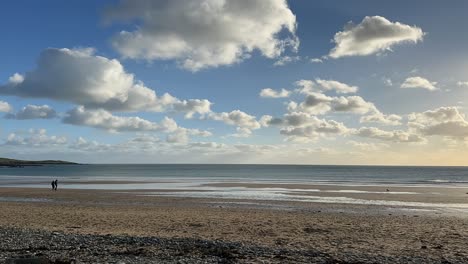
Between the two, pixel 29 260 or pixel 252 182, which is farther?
pixel 252 182

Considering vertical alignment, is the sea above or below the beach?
below

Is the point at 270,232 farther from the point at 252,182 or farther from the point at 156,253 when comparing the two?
the point at 252,182

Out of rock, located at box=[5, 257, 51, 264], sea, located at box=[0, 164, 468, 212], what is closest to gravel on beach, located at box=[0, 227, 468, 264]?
rock, located at box=[5, 257, 51, 264]

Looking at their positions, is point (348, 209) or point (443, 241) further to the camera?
point (348, 209)

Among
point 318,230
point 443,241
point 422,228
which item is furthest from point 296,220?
point 443,241

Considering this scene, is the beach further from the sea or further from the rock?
the sea

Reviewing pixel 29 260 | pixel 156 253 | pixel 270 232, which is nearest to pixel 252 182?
pixel 270 232

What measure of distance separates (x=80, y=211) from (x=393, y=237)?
19.4 m

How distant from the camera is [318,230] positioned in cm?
2069

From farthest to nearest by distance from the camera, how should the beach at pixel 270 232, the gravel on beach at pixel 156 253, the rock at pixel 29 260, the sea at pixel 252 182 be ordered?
1. the sea at pixel 252 182
2. the beach at pixel 270 232
3. the gravel on beach at pixel 156 253
4. the rock at pixel 29 260

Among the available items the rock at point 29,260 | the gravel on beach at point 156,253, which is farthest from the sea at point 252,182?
the rock at point 29,260

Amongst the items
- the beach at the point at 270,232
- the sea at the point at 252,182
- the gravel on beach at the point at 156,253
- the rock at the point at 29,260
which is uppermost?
the rock at the point at 29,260

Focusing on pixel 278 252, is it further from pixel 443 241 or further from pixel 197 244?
pixel 443 241

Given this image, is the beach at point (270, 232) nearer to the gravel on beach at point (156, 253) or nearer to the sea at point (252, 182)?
the gravel on beach at point (156, 253)
